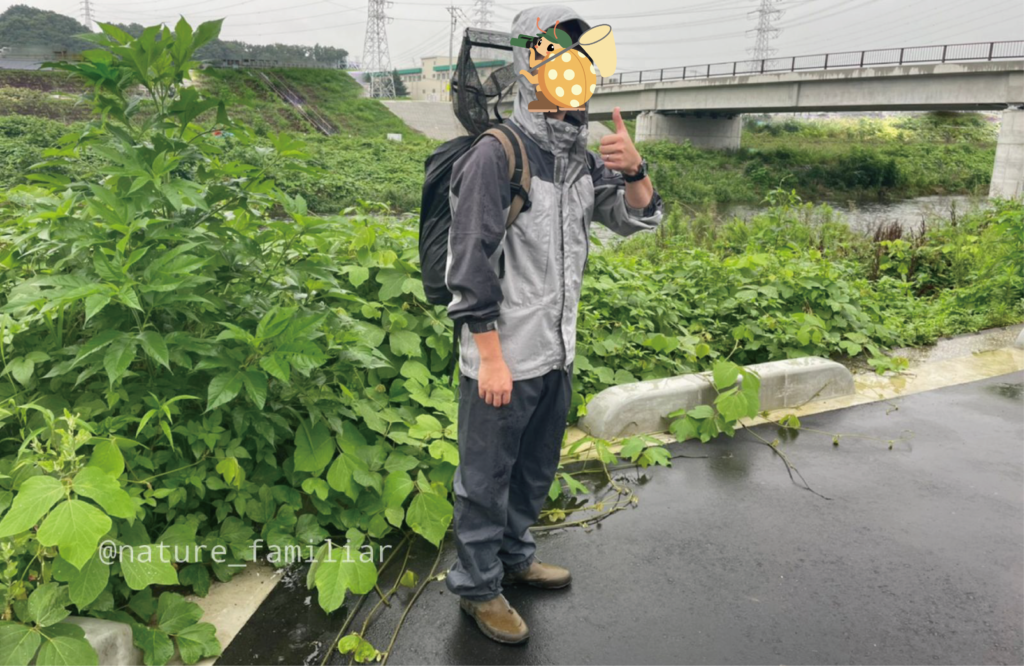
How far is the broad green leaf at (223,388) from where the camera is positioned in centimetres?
263

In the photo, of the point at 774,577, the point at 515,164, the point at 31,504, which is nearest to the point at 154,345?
the point at 31,504

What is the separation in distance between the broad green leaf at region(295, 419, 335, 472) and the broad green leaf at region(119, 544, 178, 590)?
689 mm

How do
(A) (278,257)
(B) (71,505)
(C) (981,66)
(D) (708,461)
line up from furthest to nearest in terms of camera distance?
(C) (981,66), (D) (708,461), (A) (278,257), (B) (71,505)

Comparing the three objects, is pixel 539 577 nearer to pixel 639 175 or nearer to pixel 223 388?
pixel 223 388

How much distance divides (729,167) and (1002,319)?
2989 centimetres

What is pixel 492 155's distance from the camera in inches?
92.6

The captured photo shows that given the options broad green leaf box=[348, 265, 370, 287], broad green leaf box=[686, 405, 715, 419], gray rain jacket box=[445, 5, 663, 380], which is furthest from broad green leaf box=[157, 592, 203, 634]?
broad green leaf box=[686, 405, 715, 419]

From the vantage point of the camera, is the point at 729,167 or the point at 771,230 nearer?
the point at 771,230

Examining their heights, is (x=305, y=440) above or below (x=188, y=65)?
below

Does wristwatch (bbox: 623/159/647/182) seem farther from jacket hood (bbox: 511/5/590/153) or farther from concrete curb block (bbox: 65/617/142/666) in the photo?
concrete curb block (bbox: 65/617/142/666)

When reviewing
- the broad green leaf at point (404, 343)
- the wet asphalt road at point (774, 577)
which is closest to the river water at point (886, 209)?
the wet asphalt road at point (774, 577)

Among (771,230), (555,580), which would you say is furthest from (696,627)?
(771,230)

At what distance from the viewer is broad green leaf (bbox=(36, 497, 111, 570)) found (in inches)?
79.3

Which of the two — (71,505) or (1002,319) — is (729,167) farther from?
(71,505)
